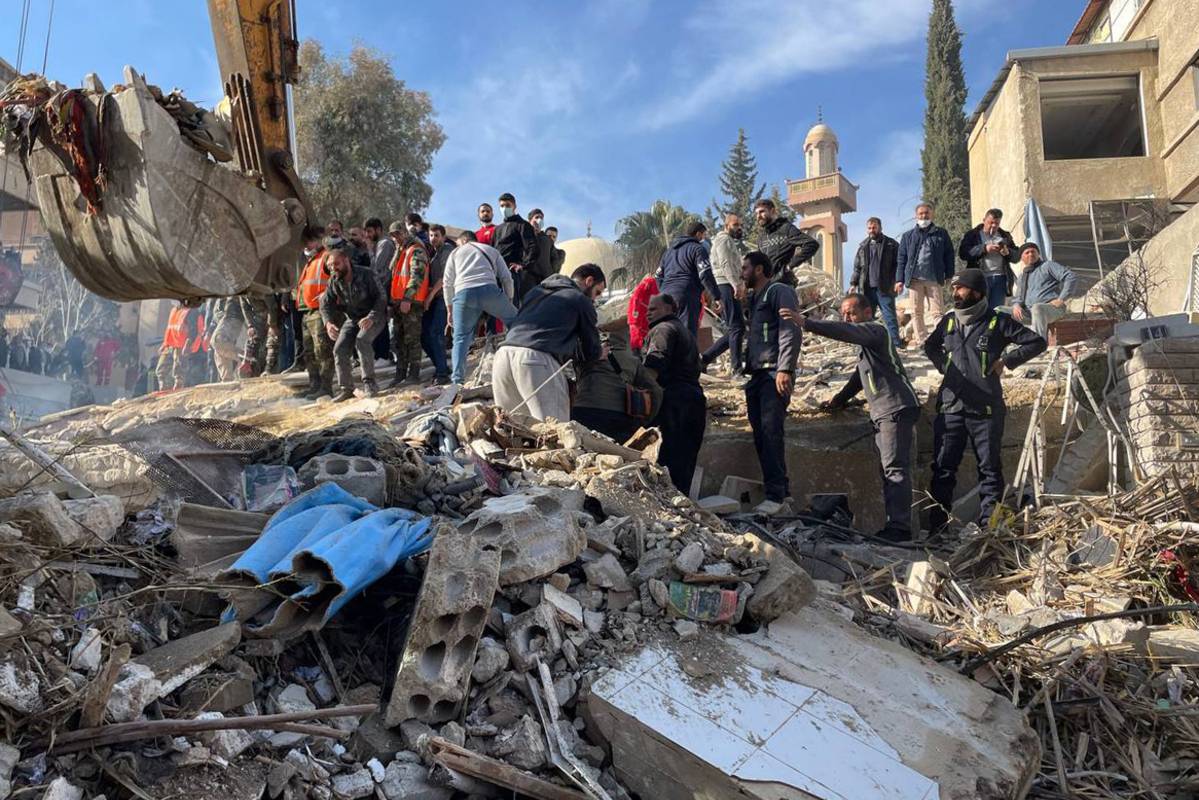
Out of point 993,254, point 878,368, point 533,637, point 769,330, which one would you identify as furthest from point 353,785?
point 993,254

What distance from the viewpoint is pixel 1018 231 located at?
16500 mm

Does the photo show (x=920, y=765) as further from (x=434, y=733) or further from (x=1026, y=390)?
(x=1026, y=390)

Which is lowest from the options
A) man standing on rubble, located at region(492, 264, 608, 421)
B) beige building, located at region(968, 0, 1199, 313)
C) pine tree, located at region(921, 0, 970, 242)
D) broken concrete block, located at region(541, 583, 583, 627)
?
broken concrete block, located at region(541, 583, 583, 627)

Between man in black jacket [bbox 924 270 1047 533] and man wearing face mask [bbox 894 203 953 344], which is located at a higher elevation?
man wearing face mask [bbox 894 203 953 344]

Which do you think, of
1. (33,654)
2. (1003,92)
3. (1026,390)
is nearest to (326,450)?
(33,654)

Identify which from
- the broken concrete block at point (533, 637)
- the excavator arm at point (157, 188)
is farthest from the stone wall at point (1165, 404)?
the excavator arm at point (157, 188)

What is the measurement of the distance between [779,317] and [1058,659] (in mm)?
3070

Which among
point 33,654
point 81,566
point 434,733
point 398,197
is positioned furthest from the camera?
point 398,197

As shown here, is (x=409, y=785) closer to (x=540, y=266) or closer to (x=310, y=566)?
(x=310, y=566)

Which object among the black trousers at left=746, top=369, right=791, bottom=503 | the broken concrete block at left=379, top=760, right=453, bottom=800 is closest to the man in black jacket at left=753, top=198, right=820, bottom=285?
the black trousers at left=746, top=369, right=791, bottom=503

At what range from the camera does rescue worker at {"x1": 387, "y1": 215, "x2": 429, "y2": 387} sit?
27.6ft

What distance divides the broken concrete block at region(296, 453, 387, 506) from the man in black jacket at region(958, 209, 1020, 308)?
7167 millimetres

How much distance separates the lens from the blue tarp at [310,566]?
2965 millimetres

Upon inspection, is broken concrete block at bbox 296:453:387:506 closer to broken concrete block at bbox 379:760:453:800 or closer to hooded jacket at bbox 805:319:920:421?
broken concrete block at bbox 379:760:453:800
